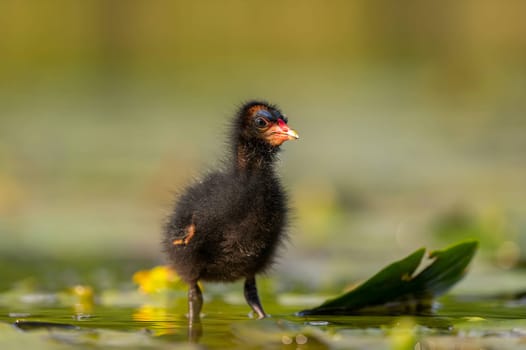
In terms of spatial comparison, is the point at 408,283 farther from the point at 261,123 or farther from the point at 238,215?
the point at 261,123

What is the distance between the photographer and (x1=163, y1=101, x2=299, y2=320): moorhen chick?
5.32 m

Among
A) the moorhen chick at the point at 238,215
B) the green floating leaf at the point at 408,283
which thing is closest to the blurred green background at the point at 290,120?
the moorhen chick at the point at 238,215

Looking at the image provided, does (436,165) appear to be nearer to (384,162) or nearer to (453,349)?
(384,162)

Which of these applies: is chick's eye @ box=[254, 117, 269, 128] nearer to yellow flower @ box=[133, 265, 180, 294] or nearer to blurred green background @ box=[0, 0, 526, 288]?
blurred green background @ box=[0, 0, 526, 288]

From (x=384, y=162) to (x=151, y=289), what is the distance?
7.60 meters

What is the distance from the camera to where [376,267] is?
7.70m

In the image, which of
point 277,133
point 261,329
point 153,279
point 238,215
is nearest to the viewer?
point 261,329

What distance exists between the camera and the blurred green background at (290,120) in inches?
344

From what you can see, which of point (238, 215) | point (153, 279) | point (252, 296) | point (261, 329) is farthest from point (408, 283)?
point (153, 279)

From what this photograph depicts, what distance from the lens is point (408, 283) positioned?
5.55 meters

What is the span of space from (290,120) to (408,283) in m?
11.9

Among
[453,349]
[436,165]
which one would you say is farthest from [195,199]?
[436,165]

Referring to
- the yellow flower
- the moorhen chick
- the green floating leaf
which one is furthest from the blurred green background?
the green floating leaf

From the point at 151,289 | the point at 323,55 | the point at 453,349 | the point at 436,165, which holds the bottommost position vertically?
the point at 453,349
